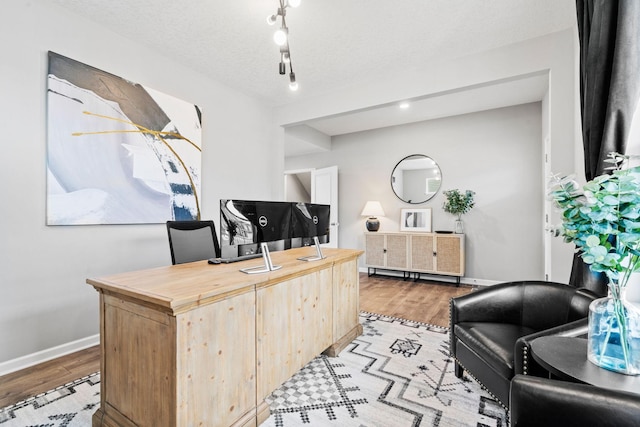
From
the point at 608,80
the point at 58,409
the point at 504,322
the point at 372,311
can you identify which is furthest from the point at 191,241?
the point at 608,80

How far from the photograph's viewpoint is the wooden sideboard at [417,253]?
181 inches

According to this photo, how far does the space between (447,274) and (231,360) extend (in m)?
3.98

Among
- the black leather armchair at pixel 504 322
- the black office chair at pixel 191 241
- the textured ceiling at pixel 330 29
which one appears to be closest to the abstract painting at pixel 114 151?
the textured ceiling at pixel 330 29

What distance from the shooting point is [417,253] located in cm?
487

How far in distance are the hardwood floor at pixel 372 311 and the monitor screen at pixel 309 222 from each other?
1.48m

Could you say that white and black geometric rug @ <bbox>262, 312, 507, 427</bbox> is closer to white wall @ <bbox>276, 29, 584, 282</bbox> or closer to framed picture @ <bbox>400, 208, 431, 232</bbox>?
white wall @ <bbox>276, 29, 584, 282</bbox>

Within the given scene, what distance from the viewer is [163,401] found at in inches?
51.2

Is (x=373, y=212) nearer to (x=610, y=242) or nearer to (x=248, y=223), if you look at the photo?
(x=248, y=223)

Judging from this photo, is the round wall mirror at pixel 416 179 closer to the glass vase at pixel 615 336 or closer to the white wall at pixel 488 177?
the white wall at pixel 488 177

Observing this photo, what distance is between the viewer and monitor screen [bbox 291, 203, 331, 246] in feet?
7.36

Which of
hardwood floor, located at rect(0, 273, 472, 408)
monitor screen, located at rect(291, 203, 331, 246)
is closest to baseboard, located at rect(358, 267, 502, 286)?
hardwood floor, located at rect(0, 273, 472, 408)

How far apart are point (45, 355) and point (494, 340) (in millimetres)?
3231

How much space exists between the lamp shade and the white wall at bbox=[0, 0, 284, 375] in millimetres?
3441

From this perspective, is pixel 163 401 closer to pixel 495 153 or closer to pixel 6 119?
pixel 6 119
